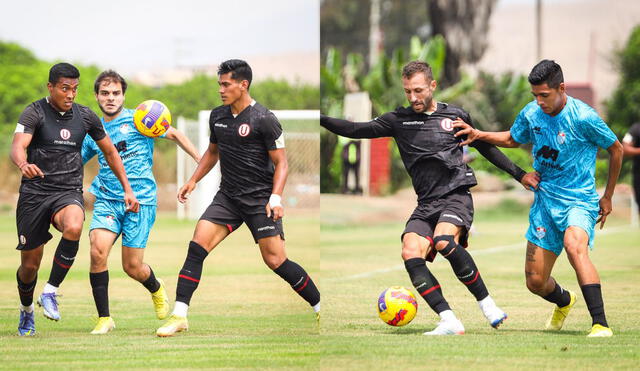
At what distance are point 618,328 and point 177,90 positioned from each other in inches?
2202

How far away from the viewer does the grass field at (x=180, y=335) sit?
769cm

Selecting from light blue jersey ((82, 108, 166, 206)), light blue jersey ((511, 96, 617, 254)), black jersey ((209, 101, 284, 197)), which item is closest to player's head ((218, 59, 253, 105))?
black jersey ((209, 101, 284, 197))

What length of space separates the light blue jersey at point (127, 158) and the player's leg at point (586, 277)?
150 inches

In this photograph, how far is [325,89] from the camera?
3647 cm

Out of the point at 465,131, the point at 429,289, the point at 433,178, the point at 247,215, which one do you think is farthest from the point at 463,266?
the point at 247,215

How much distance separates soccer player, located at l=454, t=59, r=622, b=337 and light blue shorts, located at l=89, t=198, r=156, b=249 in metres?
3.01

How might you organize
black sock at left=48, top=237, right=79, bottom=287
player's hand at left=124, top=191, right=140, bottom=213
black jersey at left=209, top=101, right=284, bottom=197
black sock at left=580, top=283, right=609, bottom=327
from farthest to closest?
1. player's hand at left=124, top=191, right=140, bottom=213
2. black sock at left=48, top=237, right=79, bottom=287
3. black jersey at left=209, top=101, right=284, bottom=197
4. black sock at left=580, top=283, right=609, bottom=327

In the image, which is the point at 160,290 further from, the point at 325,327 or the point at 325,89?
the point at 325,89

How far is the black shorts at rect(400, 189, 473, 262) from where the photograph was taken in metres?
8.80

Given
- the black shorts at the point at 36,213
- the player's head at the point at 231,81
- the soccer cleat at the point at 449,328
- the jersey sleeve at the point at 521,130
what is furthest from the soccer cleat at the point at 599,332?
the black shorts at the point at 36,213

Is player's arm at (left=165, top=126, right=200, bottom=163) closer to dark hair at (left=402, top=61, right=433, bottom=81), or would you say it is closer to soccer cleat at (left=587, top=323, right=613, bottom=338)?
dark hair at (left=402, top=61, right=433, bottom=81)

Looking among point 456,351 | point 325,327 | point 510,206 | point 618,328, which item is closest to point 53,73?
point 325,327

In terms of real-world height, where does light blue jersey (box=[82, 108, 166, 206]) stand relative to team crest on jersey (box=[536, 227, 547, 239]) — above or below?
above

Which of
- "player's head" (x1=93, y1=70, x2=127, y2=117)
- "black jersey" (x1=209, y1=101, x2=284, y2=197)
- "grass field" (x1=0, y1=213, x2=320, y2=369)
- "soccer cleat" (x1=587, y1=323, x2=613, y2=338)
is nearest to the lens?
"grass field" (x1=0, y1=213, x2=320, y2=369)
